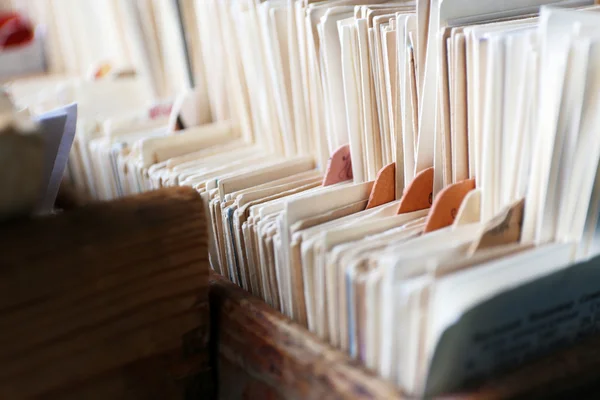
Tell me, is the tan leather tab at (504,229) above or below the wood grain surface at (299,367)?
above

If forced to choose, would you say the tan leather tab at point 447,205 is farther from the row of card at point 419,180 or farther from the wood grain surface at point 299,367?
the wood grain surface at point 299,367

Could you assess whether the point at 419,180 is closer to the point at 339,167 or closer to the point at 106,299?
the point at 339,167

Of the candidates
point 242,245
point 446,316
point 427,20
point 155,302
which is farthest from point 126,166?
point 446,316

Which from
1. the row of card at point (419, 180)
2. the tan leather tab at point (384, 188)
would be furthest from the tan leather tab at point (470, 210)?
the tan leather tab at point (384, 188)

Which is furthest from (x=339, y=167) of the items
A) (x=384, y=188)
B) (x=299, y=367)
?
(x=299, y=367)

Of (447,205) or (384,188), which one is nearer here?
(447,205)

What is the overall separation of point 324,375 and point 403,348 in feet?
0.29

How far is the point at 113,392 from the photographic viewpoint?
2.19ft

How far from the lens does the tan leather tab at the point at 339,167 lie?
34.9 inches

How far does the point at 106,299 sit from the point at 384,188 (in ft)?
1.24

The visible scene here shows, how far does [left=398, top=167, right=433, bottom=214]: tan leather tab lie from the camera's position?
750mm

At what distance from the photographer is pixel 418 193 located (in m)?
0.76

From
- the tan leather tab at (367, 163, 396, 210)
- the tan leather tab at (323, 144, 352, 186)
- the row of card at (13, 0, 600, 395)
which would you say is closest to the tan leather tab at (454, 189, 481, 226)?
the row of card at (13, 0, 600, 395)

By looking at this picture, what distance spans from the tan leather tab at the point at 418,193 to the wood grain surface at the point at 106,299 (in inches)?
9.9
